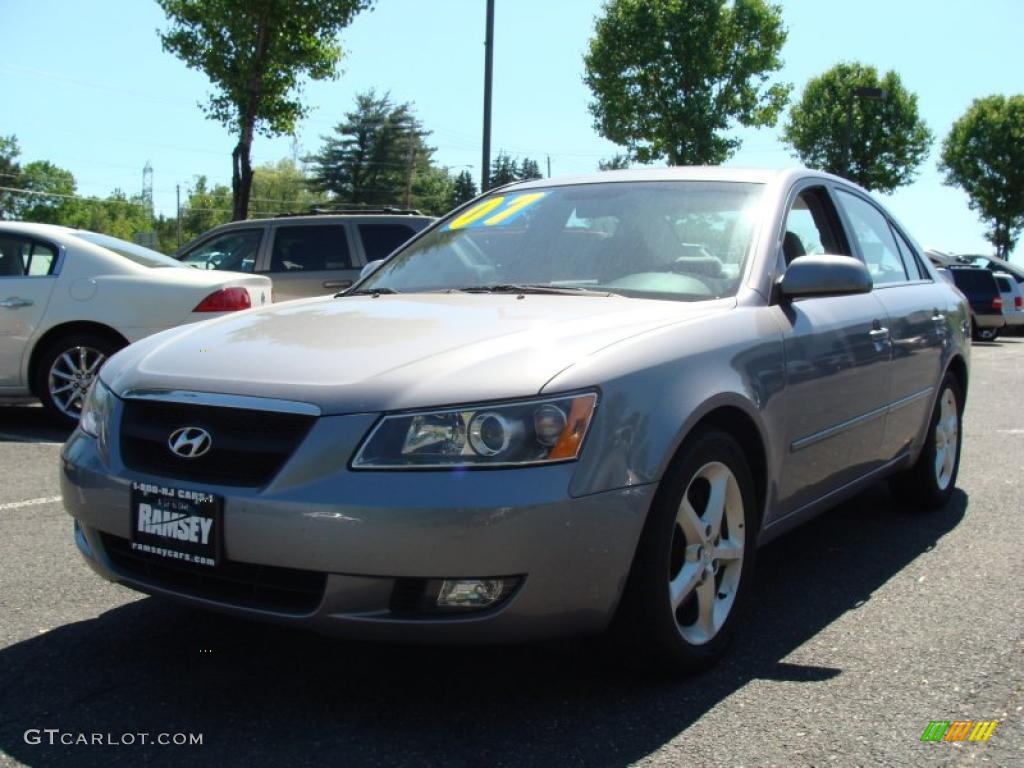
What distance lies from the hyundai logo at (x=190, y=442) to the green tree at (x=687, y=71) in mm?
40432

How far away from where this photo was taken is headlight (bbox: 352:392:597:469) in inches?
104

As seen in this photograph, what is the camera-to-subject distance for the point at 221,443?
2799mm

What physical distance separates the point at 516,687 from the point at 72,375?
5747 millimetres

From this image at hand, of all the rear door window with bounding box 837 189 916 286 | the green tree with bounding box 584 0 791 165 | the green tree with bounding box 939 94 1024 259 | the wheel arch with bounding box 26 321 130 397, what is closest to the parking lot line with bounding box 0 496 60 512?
the wheel arch with bounding box 26 321 130 397

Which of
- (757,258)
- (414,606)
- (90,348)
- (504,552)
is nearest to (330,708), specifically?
(414,606)

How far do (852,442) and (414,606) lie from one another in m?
2.17

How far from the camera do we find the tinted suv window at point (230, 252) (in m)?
11.4

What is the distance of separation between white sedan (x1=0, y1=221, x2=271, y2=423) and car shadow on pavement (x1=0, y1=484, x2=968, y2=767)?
4462 mm

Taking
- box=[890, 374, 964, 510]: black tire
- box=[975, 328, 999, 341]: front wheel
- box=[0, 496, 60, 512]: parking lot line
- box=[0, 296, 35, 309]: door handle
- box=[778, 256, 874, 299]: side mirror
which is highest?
box=[778, 256, 874, 299]: side mirror

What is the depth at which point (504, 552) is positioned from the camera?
2607mm

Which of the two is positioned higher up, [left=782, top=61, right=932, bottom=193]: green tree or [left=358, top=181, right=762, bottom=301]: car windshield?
[left=782, top=61, right=932, bottom=193]: green tree

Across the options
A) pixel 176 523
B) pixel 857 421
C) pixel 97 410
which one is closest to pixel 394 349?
pixel 176 523

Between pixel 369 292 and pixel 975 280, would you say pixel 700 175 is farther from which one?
pixel 975 280
